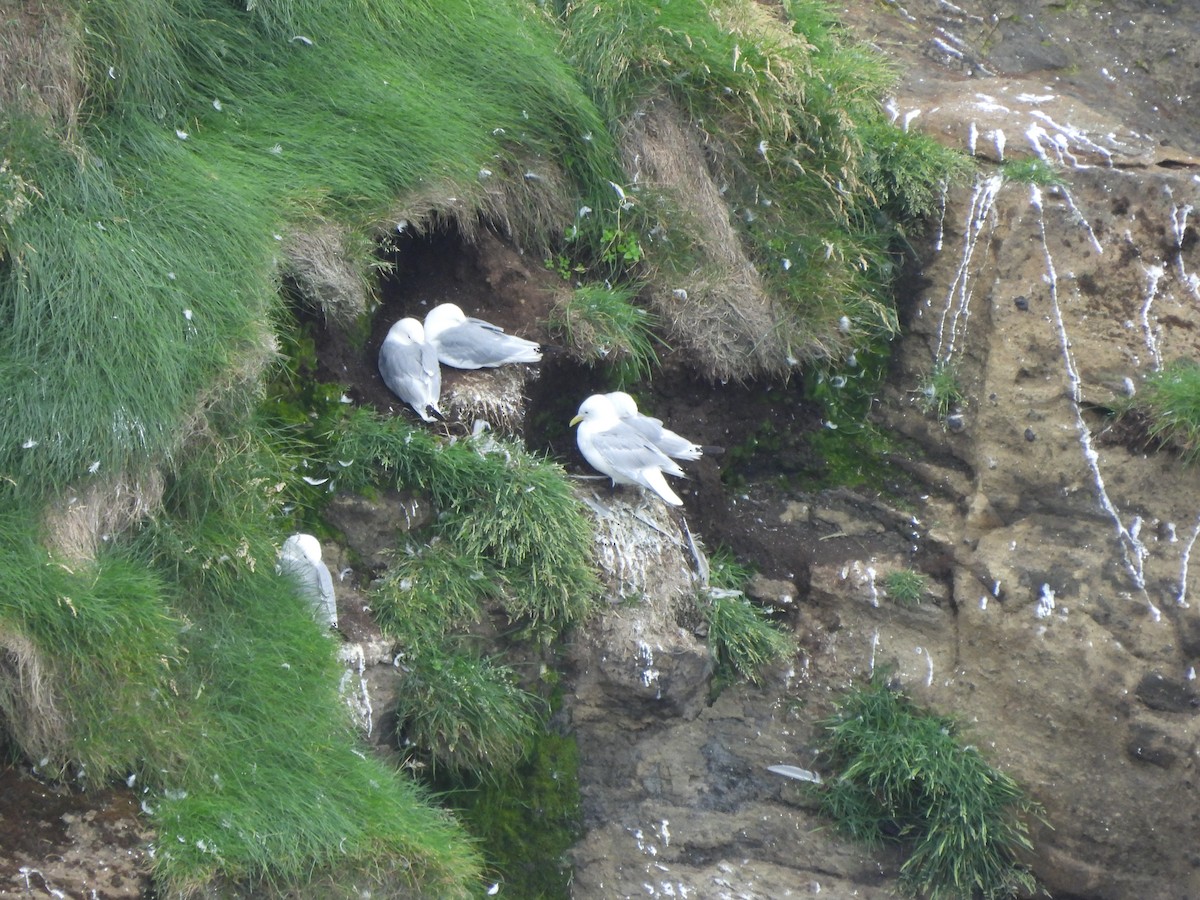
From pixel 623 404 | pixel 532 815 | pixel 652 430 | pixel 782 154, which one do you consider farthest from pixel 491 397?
pixel 782 154

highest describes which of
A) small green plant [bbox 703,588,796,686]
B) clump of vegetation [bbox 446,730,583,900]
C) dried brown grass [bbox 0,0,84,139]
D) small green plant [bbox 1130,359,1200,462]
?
dried brown grass [bbox 0,0,84,139]

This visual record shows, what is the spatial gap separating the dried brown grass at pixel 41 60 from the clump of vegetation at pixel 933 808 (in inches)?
139

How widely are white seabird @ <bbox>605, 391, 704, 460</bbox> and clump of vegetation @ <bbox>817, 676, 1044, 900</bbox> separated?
1218mm

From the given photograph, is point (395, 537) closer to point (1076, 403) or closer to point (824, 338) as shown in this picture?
point (824, 338)

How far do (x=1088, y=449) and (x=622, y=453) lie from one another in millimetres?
1926

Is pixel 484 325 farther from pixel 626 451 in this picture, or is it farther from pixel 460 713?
pixel 460 713

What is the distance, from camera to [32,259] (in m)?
3.97

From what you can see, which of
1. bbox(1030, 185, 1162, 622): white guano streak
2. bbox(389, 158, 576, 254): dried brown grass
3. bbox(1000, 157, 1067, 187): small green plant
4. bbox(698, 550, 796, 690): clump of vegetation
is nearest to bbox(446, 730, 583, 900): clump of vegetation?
bbox(698, 550, 796, 690): clump of vegetation

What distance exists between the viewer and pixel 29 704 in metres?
3.56

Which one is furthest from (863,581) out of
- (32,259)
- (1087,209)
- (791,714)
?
(32,259)

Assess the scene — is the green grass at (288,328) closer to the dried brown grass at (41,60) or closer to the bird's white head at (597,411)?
the dried brown grass at (41,60)

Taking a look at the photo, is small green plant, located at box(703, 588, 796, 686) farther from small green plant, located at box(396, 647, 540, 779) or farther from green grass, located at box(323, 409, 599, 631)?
small green plant, located at box(396, 647, 540, 779)

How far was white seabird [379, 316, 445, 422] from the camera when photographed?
189 inches

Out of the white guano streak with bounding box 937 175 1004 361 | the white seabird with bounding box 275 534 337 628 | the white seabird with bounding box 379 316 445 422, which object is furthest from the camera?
the white guano streak with bounding box 937 175 1004 361
